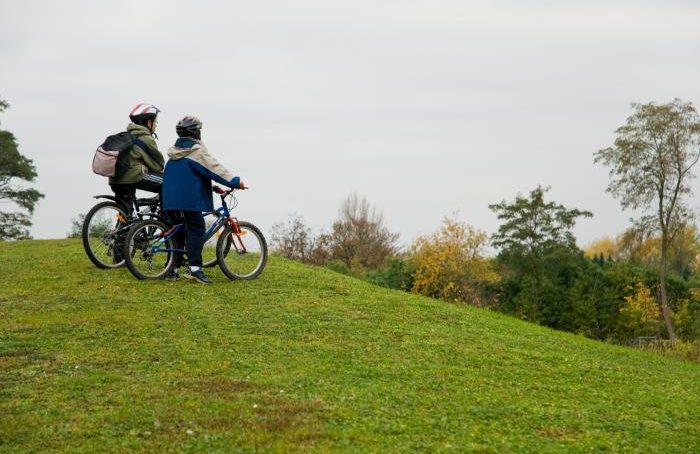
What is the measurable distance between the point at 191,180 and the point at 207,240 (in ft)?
3.34

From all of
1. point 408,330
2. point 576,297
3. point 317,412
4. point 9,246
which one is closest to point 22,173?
point 9,246

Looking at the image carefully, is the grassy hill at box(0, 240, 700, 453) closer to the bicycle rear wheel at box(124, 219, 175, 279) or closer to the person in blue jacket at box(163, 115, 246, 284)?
the bicycle rear wheel at box(124, 219, 175, 279)

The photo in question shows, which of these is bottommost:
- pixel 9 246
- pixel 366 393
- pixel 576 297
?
pixel 366 393

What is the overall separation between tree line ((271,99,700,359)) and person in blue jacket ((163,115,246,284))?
30462 millimetres

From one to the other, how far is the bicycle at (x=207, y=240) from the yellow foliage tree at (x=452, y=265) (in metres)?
33.3

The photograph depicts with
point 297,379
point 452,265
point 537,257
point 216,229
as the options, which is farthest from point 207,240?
point 537,257

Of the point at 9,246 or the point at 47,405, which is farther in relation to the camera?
the point at 9,246

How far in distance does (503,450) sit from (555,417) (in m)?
1.05

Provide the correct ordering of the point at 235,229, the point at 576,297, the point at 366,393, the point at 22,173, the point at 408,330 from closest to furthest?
the point at 366,393
the point at 408,330
the point at 235,229
the point at 22,173
the point at 576,297

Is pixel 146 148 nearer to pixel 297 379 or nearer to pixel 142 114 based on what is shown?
pixel 142 114

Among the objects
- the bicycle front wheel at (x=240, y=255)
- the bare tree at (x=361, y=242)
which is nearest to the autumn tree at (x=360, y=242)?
the bare tree at (x=361, y=242)

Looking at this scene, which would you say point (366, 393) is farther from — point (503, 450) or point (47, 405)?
point (47, 405)

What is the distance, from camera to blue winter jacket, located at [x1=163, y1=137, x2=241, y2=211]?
10.6 meters

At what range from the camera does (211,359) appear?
23.4 ft
